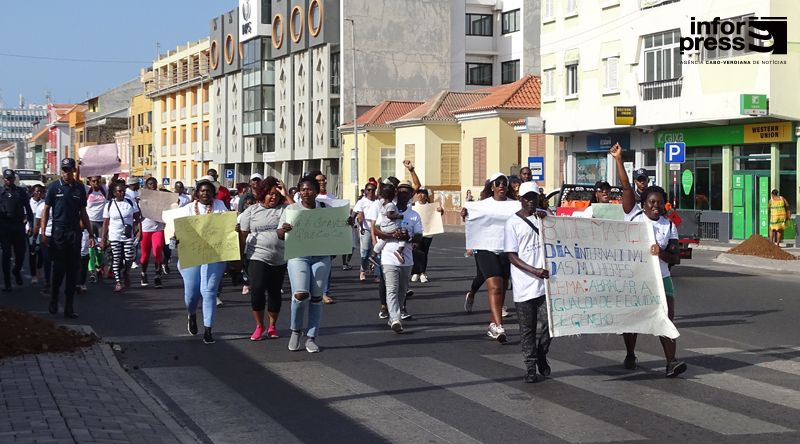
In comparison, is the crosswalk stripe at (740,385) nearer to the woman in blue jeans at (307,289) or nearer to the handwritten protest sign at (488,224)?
the handwritten protest sign at (488,224)

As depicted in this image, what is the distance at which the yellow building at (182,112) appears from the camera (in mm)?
87562

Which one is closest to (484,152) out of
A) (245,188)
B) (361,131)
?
(361,131)

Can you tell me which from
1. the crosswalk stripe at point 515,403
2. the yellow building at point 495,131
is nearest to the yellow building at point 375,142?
the yellow building at point 495,131

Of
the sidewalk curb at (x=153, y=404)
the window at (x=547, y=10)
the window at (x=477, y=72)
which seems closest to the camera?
the sidewalk curb at (x=153, y=404)

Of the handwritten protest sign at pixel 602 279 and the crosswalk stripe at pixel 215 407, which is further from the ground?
the handwritten protest sign at pixel 602 279

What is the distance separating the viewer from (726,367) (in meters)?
10.2

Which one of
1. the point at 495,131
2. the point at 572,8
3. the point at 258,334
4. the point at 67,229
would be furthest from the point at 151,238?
the point at 495,131

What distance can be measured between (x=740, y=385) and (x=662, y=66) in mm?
28585

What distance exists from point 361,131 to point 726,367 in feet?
169

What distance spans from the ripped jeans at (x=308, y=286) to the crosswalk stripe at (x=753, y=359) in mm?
3864

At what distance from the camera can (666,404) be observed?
8.35m

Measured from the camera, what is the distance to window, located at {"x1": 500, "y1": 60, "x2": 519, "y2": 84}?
6531 centimetres

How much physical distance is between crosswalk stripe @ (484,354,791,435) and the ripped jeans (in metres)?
2.10

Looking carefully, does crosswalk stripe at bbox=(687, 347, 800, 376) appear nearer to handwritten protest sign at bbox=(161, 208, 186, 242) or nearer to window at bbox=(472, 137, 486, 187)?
handwritten protest sign at bbox=(161, 208, 186, 242)
